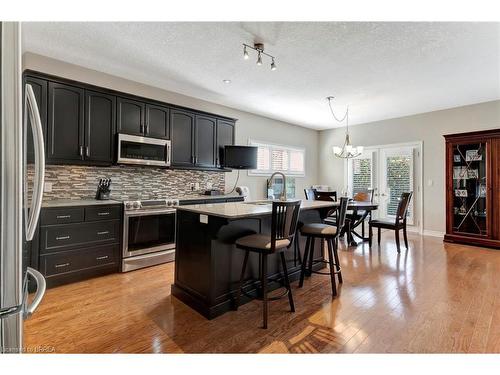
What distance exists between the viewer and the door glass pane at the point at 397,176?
227 inches

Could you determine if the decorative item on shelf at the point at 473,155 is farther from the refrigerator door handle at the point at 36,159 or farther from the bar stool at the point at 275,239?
the refrigerator door handle at the point at 36,159

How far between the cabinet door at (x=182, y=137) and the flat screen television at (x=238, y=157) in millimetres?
666

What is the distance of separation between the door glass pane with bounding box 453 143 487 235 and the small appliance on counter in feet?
19.6

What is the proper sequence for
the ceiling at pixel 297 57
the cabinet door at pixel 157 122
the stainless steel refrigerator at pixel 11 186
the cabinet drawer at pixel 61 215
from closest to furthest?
the stainless steel refrigerator at pixel 11 186 < the ceiling at pixel 297 57 < the cabinet drawer at pixel 61 215 < the cabinet door at pixel 157 122

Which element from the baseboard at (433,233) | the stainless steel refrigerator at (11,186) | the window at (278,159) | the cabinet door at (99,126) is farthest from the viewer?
the window at (278,159)

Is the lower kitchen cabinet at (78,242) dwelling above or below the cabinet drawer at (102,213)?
below

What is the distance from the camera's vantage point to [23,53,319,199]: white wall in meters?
3.28

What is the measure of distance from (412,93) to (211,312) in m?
4.60

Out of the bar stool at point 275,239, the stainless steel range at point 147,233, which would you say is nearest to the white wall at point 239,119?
the stainless steel range at point 147,233

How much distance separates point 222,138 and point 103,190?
2.16 m

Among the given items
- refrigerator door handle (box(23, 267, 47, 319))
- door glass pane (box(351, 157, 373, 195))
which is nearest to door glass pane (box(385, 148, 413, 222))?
door glass pane (box(351, 157, 373, 195))

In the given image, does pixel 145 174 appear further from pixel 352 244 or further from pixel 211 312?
pixel 352 244

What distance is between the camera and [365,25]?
246 centimetres

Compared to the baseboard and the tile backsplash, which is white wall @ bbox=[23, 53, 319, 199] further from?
the baseboard
